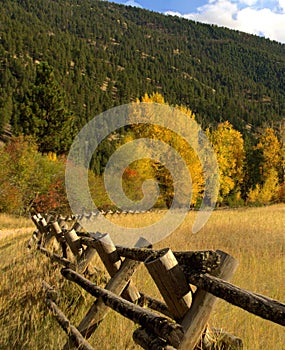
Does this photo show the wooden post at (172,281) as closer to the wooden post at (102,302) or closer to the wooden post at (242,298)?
the wooden post at (242,298)

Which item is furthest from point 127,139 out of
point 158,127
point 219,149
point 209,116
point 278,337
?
point 209,116

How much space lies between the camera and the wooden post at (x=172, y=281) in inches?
119

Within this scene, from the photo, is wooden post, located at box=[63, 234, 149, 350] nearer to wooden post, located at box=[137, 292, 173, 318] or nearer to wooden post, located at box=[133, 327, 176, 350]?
wooden post, located at box=[137, 292, 173, 318]

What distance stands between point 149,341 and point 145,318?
215 mm

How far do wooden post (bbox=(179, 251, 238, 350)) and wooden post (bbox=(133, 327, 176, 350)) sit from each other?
159 millimetres

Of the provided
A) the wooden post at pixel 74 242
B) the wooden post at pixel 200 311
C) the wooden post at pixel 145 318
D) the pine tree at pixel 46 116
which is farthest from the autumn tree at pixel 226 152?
the wooden post at pixel 200 311

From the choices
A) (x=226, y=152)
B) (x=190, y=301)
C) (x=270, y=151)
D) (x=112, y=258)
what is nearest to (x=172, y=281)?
(x=190, y=301)

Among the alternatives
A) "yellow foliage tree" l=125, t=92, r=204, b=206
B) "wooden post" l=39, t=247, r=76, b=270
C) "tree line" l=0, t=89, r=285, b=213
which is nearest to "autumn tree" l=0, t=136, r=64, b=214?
"tree line" l=0, t=89, r=285, b=213

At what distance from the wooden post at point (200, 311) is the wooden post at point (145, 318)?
0.07 m

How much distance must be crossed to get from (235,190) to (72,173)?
2546 centimetres

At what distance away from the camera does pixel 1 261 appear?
31.6 ft

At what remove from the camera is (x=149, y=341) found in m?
3.15

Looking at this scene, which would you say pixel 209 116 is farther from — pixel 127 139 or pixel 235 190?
pixel 127 139

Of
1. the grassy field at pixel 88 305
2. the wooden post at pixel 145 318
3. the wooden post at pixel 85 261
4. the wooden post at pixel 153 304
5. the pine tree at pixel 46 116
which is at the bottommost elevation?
the grassy field at pixel 88 305
